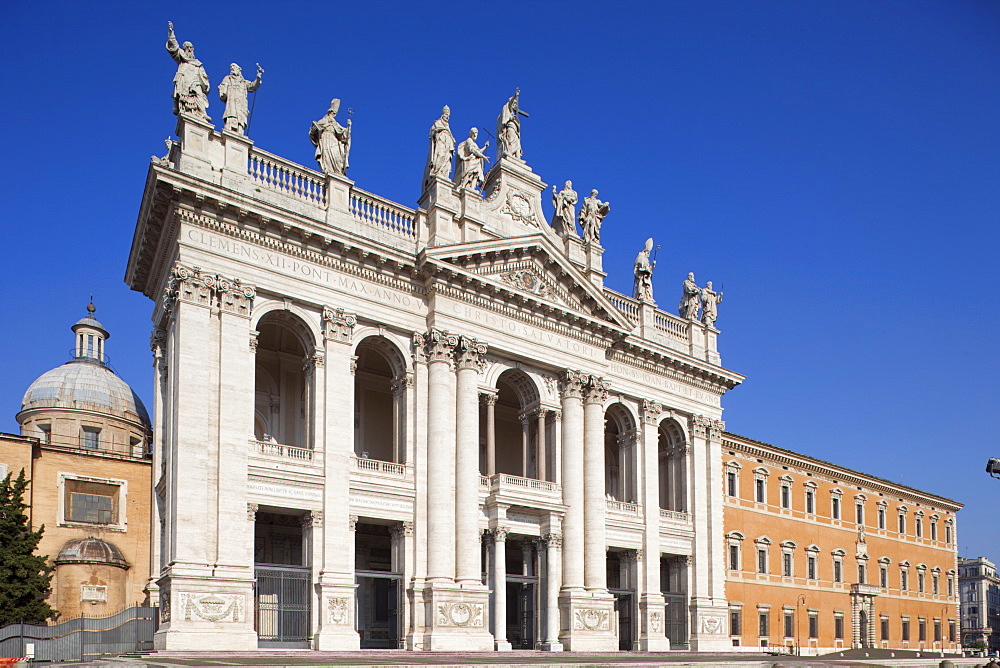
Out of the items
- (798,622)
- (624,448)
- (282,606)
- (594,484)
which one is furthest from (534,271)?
(798,622)

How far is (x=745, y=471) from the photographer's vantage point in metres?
53.2

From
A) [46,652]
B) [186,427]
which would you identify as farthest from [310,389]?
[46,652]

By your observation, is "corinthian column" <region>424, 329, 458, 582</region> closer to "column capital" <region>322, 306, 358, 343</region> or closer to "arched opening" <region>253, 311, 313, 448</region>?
"column capital" <region>322, 306, 358, 343</region>

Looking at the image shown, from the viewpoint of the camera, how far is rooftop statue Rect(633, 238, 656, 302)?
44.2 meters

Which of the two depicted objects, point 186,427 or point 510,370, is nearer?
point 186,427

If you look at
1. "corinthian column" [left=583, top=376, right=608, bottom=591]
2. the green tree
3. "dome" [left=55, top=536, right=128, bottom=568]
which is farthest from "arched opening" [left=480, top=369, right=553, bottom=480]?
the green tree

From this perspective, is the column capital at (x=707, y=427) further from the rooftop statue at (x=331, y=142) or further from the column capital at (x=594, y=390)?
the rooftop statue at (x=331, y=142)

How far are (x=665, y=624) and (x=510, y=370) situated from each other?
1337 cm

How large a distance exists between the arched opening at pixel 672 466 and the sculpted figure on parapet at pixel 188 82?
23995 mm

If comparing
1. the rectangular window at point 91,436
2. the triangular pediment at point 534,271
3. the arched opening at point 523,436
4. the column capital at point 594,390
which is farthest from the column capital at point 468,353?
the rectangular window at point 91,436

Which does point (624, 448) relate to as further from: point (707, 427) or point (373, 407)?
point (373, 407)

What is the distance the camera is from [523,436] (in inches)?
1548

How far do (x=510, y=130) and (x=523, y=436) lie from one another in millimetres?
12388

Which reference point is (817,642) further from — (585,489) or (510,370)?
(510,370)
